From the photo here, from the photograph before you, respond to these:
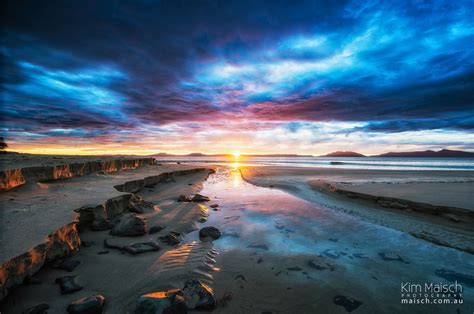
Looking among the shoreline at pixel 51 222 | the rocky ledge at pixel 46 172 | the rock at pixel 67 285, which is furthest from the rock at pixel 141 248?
the rocky ledge at pixel 46 172

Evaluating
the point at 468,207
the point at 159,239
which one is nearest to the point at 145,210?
the point at 159,239

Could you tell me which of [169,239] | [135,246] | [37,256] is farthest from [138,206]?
[37,256]

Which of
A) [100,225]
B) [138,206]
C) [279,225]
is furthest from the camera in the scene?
[138,206]

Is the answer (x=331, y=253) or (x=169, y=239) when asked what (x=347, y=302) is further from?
(x=169, y=239)

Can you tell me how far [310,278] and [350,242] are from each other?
7.48 ft

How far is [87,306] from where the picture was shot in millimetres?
2799

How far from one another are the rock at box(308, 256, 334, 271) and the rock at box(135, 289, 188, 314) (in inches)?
103

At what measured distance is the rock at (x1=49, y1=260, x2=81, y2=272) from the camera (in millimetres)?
3701

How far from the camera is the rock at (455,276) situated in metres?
3.71

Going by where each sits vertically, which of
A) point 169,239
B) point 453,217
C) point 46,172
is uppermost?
point 46,172

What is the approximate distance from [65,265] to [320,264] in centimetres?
479

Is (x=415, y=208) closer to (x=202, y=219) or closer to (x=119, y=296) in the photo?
(x=202, y=219)

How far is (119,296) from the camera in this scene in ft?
10.3

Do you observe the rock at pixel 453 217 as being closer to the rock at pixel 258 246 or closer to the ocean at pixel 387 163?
the rock at pixel 258 246
